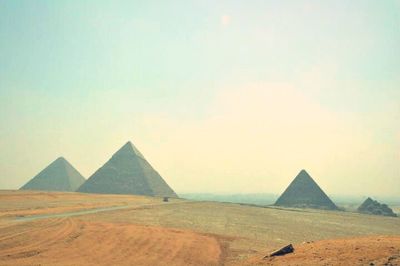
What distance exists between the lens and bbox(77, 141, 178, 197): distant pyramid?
100625mm

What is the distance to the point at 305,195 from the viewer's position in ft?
307

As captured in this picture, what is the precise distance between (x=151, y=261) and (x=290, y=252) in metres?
5.49

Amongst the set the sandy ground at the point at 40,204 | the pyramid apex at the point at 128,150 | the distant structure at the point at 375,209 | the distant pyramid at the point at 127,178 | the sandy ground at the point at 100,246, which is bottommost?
the distant structure at the point at 375,209

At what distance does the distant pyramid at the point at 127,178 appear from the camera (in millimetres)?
100625

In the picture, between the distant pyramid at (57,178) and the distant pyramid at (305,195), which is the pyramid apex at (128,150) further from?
the distant pyramid at (305,195)

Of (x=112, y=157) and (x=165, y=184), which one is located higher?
(x=112, y=157)

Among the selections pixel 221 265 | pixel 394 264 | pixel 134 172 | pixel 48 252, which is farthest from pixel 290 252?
pixel 134 172

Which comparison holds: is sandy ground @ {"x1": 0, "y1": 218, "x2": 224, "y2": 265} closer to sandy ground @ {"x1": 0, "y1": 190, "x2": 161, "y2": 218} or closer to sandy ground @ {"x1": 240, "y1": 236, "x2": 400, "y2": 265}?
sandy ground @ {"x1": 240, "y1": 236, "x2": 400, "y2": 265}

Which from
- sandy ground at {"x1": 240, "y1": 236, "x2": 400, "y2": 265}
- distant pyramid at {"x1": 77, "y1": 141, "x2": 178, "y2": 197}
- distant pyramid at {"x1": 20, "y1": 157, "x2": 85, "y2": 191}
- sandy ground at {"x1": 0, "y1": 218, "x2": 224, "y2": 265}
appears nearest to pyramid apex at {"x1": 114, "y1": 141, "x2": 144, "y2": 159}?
distant pyramid at {"x1": 77, "y1": 141, "x2": 178, "y2": 197}

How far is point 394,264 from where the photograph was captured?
34.1ft

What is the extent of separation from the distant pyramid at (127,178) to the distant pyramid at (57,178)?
1909cm

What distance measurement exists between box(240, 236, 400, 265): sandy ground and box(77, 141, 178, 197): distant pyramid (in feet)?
287

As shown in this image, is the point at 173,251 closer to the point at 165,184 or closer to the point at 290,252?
the point at 290,252

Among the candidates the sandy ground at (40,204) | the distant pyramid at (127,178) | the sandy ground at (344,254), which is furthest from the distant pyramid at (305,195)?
the sandy ground at (344,254)
